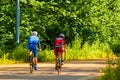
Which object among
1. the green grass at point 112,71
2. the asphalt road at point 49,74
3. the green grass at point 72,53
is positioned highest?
the green grass at point 112,71

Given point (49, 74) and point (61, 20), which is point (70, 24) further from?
point (49, 74)

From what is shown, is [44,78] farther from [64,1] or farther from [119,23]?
[119,23]

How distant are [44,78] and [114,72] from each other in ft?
15.9

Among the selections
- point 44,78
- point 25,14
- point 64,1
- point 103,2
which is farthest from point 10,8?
point 44,78

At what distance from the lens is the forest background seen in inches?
1297

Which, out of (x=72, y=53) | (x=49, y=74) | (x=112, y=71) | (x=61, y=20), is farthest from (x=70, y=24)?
(x=112, y=71)

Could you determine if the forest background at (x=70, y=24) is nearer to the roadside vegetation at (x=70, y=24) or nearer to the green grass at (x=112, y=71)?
the roadside vegetation at (x=70, y=24)

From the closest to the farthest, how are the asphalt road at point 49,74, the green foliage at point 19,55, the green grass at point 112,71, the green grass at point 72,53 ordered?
the green grass at point 112,71 → the asphalt road at point 49,74 → the green foliage at point 19,55 → the green grass at point 72,53

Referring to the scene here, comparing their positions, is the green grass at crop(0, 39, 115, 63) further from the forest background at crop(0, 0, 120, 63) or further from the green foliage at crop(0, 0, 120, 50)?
the green foliage at crop(0, 0, 120, 50)

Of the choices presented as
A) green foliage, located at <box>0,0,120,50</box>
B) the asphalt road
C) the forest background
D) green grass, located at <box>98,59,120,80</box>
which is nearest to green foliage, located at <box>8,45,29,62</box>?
the forest background

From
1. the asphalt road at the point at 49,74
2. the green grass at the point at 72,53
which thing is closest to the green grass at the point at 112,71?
the asphalt road at the point at 49,74

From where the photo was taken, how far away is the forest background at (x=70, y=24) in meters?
32.9

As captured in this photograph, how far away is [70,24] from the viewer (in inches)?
1400

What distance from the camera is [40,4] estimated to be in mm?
33125
